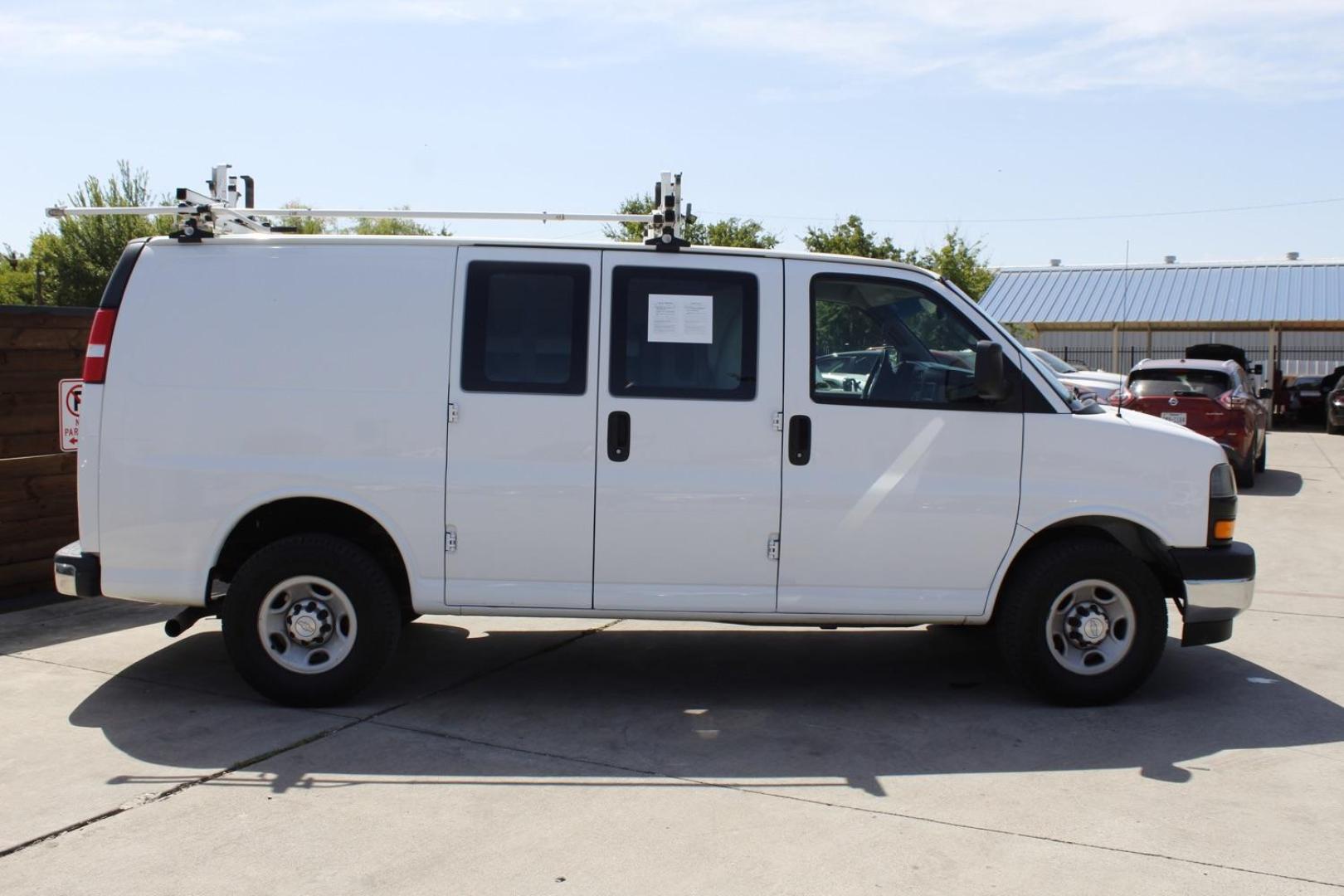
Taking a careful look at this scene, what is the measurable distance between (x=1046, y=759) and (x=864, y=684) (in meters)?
1.39

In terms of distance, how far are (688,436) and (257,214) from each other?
2.64 meters

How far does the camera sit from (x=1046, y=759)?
218 inches

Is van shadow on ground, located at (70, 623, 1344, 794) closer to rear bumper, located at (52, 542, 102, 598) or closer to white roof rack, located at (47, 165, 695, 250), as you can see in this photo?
rear bumper, located at (52, 542, 102, 598)

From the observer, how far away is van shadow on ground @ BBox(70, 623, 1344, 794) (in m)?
5.45

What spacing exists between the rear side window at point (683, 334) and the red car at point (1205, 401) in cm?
1126

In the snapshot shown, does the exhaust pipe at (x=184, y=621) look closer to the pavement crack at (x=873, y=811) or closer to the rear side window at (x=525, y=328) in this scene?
the pavement crack at (x=873, y=811)

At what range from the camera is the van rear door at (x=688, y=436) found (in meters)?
6.03

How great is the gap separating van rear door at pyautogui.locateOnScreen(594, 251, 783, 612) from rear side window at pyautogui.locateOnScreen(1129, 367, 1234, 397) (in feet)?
39.4

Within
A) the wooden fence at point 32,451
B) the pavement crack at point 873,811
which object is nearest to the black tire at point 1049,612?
the pavement crack at point 873,811

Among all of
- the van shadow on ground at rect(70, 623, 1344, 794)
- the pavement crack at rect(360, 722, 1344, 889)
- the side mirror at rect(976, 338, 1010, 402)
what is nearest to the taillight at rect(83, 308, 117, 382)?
the van shadow on ground at rect(70, 623, 1344, 794)

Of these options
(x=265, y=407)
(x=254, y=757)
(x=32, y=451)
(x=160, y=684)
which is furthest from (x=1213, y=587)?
(x=32, y=451)

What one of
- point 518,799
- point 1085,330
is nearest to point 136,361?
point 518,799

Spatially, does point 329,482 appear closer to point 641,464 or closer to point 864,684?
point 641,464

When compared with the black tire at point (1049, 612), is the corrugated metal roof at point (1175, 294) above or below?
above
